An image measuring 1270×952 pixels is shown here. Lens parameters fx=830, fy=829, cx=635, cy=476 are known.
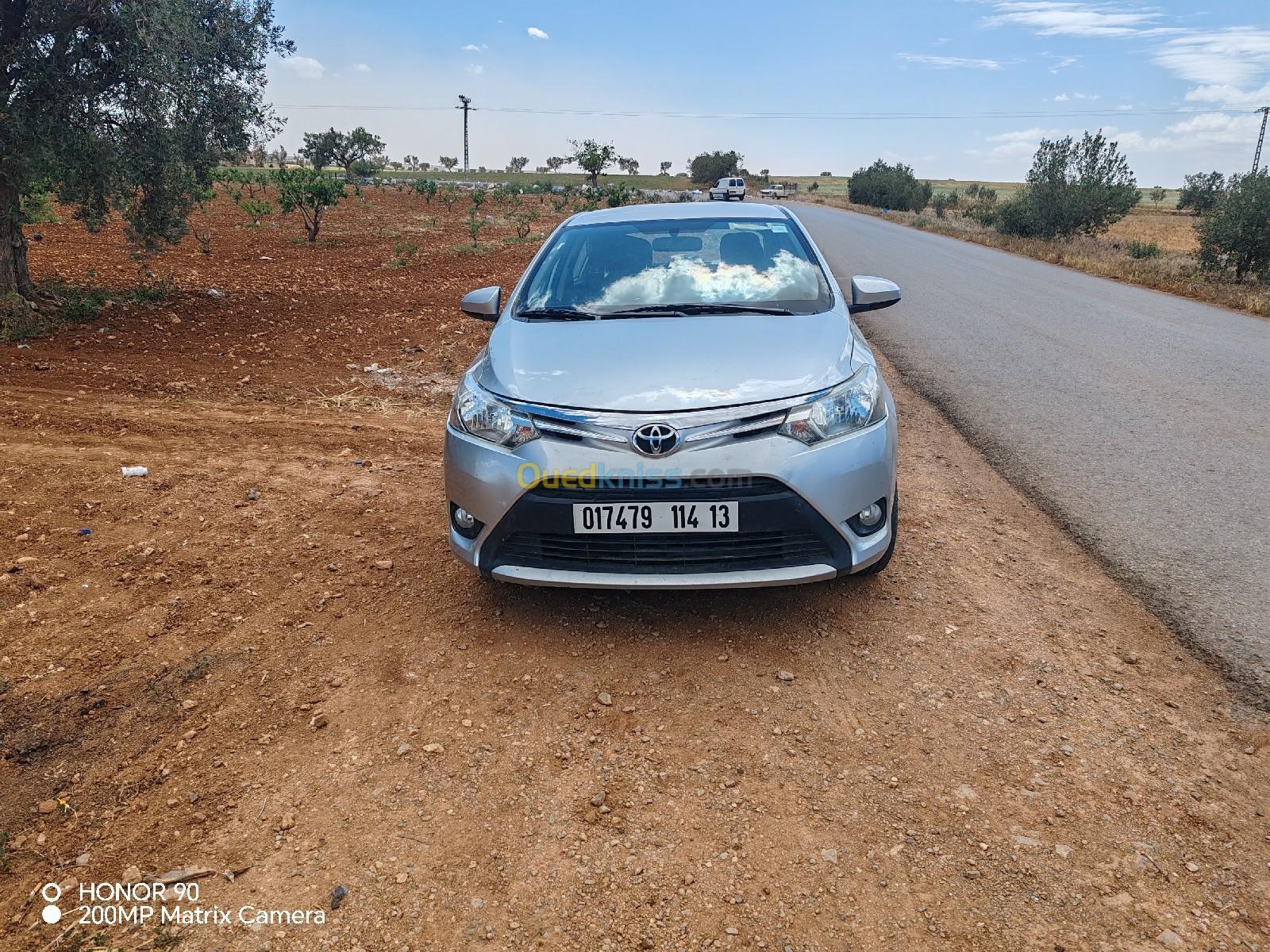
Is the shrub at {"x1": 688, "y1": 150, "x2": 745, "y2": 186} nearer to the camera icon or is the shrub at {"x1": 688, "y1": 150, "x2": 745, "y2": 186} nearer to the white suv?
the white suv

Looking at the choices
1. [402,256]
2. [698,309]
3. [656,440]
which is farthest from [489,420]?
[402,256]

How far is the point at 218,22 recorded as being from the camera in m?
9.02

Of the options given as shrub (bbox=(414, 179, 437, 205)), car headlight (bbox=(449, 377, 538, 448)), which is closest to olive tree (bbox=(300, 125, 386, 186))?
shrub (bbox=(414, 179, 437, 205))

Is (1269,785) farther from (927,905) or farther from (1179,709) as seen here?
(927,905)

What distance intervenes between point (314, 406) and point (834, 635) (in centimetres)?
493

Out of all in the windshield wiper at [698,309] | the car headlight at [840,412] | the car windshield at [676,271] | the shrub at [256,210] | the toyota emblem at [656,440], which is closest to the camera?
the toyota emblem at [656,440]

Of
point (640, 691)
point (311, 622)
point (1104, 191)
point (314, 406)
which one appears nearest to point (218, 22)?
point (314, 406)

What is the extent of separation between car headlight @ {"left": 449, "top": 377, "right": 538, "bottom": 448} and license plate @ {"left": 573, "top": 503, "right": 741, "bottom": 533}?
380 millimetres

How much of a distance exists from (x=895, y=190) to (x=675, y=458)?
67.8 metres

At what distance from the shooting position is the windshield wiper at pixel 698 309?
3906 mm

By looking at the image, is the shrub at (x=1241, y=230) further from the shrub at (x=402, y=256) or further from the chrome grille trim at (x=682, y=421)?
the chrome grille trim at (x=682, y=421)

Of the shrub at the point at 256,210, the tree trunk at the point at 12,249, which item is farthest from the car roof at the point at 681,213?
the shrub at the point at 256,210

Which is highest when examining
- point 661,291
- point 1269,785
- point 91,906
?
point 661,291

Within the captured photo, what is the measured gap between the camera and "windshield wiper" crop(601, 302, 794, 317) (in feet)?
12.8
